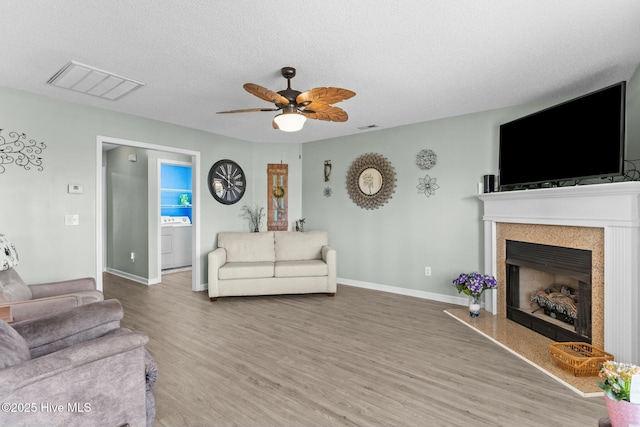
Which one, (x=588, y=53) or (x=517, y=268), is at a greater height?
(x=588, y=53)

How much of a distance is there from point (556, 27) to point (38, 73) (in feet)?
13.1

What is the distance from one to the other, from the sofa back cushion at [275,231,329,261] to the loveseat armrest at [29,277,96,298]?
98.5 inches

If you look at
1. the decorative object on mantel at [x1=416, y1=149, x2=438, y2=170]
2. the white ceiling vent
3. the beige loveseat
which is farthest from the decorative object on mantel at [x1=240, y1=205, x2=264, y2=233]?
the decorative object on mantel at [x1=416, y1=149, x2=438, y2=170]

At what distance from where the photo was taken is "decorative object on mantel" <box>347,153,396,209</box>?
188 inches

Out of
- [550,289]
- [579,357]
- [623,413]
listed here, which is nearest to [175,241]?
[550,289]

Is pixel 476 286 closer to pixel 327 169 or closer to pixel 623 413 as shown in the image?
pixel 623 413

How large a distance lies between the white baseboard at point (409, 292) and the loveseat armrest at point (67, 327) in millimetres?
3681

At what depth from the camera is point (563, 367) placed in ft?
7.93

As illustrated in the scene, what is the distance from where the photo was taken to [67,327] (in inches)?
68.0

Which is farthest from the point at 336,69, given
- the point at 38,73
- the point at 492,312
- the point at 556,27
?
the point at 492,312

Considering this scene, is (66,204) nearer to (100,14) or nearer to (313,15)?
(100,14)

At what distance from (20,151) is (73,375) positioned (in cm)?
287

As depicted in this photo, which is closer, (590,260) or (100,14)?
(100,14)

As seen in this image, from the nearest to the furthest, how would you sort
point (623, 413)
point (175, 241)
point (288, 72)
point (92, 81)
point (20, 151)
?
1. point (623, 413)
2. point (288, 72)
3. point (92, 81)
4. point (20, 151)
5. point (175, 241)
